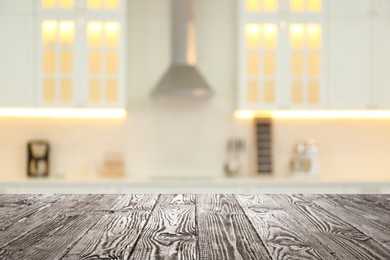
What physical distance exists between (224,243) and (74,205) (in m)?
0.85

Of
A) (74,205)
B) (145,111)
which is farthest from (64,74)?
(74,205)

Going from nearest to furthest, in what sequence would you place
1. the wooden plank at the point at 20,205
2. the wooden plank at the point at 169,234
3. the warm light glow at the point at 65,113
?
the wooden plank at the point at 169,234 < the wooden plank at the point at 20,205 < the warm light glow at the point at 65,113

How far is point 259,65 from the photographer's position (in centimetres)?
446

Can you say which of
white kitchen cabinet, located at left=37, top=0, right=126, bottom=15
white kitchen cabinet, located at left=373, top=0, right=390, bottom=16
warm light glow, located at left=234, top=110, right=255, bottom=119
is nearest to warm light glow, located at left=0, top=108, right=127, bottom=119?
white kitchen cabinet, located at left=37, top=0, right=126, bottom=15

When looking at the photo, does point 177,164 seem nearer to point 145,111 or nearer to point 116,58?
point 145,111

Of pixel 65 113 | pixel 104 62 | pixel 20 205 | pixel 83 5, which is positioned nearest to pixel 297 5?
pixel 104 62

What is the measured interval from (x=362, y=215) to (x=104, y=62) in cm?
311

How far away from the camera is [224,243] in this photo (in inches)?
48.9

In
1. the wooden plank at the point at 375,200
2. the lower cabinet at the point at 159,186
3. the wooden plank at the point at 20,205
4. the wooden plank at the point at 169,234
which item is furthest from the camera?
the lower cabinet at the point at 159,186

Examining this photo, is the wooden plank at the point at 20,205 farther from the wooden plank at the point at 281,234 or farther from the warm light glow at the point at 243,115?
the warm light glow at the point at 243,115

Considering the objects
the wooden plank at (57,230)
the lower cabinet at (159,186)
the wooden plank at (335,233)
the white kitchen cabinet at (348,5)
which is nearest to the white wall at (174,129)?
the lower cabinet at (159,186)

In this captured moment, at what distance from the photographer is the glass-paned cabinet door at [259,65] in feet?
14.6

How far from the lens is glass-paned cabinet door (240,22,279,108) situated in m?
4.44

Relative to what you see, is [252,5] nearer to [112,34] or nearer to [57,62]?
[112,34]
